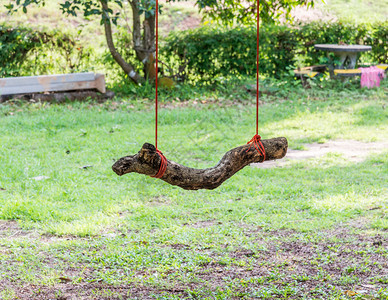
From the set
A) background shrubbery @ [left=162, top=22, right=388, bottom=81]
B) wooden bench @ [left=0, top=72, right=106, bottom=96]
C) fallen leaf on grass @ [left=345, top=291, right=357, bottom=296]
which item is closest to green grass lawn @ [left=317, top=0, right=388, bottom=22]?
background shrubbery @ [left=162, top=22, right=388, bottom=81]

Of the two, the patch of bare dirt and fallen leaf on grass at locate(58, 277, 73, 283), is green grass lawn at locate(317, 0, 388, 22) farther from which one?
fallen leaf on grass at locate(58, 277, 73, 283)

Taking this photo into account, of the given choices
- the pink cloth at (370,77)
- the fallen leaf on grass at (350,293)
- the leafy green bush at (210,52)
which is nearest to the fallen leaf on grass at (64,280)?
the fallen leaf on grass at (350,293)

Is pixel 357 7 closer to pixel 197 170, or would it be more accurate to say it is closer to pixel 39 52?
pixel 39 52

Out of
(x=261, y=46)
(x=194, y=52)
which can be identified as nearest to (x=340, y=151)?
(x=194, y=52)

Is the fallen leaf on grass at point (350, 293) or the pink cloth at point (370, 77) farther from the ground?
the pink cloth at point (370, 77)

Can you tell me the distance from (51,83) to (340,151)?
198 inches

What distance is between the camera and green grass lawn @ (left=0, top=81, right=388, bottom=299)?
3.27 m

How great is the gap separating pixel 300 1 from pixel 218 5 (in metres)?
2.44

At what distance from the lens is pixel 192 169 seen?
8.90 ft

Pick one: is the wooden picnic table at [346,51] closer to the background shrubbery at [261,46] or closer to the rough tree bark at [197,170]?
the background shrubbery at [261,46]

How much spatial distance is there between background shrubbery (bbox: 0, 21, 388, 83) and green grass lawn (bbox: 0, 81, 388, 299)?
11.1ft

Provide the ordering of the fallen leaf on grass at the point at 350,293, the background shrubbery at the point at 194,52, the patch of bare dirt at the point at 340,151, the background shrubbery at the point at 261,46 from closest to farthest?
the fallen leaf on grass at the point at 350,293 < the patch of bare dirt at the point at 340,151 < the background shrubbery at the point at 194,52 < the background shrubbery at the point at 261,46

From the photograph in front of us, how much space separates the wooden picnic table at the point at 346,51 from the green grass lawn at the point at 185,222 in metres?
3.38

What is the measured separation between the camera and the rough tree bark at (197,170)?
8.05 ft
